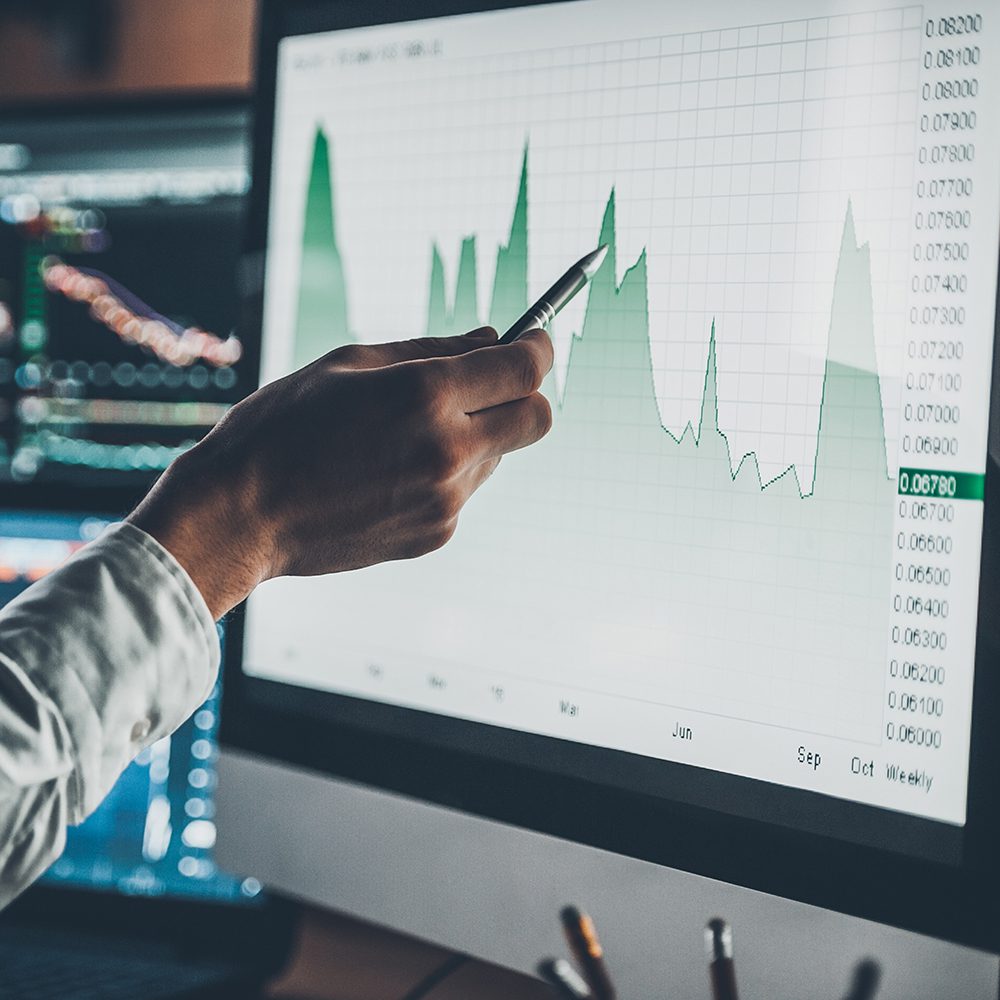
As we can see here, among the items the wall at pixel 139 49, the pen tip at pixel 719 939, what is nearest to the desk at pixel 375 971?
the pen tip at pixel 719 939

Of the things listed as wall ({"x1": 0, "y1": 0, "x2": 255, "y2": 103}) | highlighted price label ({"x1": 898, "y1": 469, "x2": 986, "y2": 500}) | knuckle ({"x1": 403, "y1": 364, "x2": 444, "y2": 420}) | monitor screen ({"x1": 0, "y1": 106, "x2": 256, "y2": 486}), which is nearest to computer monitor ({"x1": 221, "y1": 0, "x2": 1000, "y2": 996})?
highlighted price label ({"x1": 898, "y1": 469, "x2": 986, "y2": 500})

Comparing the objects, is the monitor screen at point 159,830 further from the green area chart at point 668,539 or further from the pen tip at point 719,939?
the pen tip at point 719,939

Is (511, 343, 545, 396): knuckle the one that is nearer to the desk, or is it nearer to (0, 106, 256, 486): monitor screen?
the desk

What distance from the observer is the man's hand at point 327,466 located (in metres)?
0.42

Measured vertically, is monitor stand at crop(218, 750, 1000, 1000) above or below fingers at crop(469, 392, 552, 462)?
below

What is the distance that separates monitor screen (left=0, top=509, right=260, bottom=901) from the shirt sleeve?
0.39 meters

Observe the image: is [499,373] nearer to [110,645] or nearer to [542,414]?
[542,414]

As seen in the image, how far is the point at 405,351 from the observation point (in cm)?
48

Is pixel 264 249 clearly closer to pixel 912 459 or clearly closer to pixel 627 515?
pixel 627 515

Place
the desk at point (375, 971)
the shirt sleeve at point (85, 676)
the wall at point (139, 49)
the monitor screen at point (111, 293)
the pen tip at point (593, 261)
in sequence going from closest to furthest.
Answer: the shirt sleeve at point (85, 676), the pen tip at point (593, 261), the desk at point (375, 971), the monitor screen at point (111, 293), the wall at point (139, 49)

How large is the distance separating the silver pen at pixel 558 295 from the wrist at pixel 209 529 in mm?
137

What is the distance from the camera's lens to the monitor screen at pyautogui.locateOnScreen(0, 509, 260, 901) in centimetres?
78

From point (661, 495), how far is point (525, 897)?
0.69ft

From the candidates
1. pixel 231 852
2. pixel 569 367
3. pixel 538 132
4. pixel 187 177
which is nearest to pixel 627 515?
pixel 569 367
